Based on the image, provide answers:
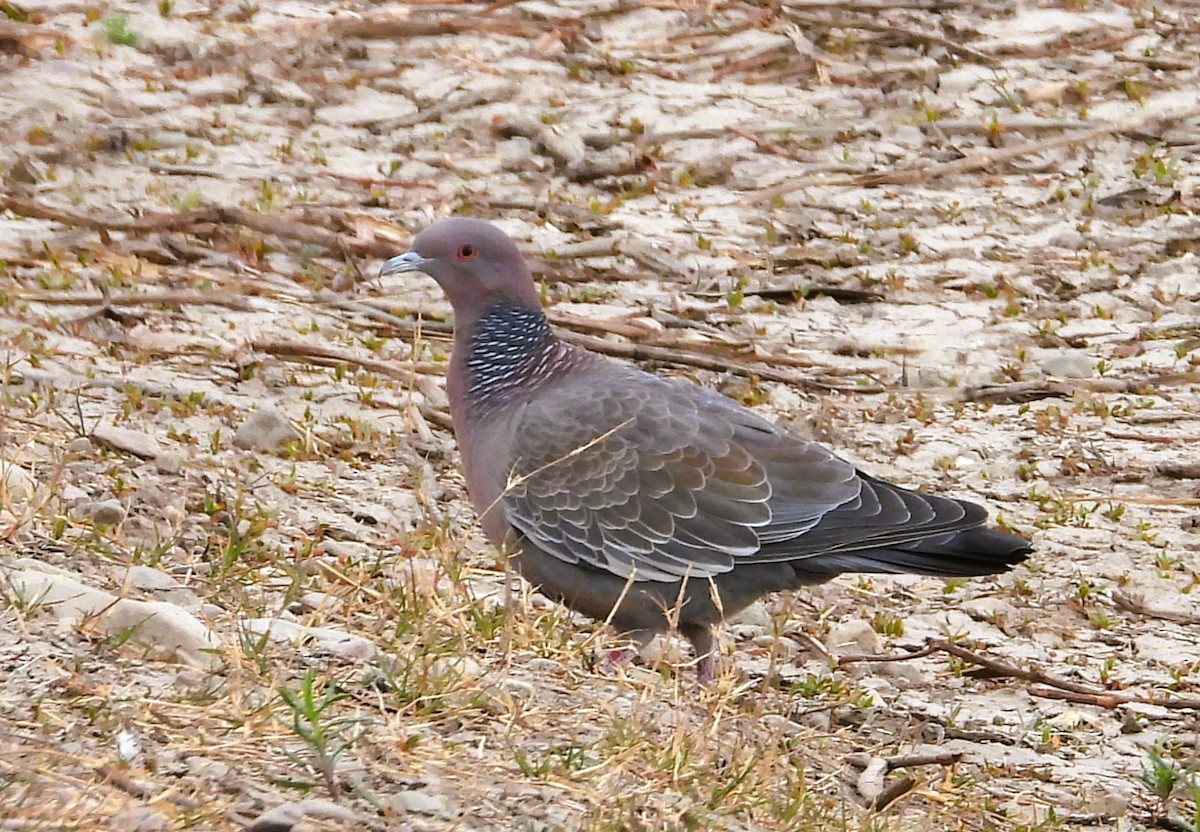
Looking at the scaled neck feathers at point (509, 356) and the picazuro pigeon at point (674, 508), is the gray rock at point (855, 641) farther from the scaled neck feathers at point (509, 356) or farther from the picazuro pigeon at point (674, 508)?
the scaled neck feathers at point (509, 356)

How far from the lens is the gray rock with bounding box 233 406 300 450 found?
5.90 m

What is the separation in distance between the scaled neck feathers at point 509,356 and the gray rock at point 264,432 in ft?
3.15

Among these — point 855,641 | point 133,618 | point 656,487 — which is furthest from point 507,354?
point 133,618

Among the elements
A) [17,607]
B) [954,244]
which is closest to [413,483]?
[17,607]

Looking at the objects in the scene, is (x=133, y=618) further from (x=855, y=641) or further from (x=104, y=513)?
(x=855, y=641)

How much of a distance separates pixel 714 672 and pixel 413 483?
1.32 m

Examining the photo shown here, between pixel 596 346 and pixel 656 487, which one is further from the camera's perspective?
pixel 596 346

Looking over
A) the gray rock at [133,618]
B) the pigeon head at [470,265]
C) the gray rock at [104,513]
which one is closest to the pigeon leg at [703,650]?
the pigeon head at [470,265]

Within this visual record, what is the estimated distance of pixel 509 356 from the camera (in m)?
5.19

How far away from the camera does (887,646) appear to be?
538cm

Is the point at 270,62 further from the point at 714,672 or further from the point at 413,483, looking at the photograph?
the point at 714,672

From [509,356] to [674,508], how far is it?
2.10 ft

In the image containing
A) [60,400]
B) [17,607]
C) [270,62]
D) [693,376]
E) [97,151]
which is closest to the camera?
[17,607]

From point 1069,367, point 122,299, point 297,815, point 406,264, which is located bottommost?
point 1069,367
